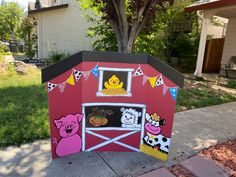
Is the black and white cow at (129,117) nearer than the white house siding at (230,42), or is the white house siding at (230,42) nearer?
the black and white cow at (129,117)

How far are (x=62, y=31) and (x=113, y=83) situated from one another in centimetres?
1111

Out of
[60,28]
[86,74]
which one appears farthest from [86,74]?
[60,28]

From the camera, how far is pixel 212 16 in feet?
26.8

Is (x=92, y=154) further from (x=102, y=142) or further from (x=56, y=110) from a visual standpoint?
(x=56, y=110)

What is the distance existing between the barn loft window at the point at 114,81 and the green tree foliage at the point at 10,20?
2976 centimetres

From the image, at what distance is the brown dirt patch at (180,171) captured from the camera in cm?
238

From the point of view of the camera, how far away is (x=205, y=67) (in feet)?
36.9

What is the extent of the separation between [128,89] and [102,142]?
0.78 meters

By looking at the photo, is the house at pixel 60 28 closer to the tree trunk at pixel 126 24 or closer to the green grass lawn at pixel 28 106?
the green grass lawn at pixel 28 106

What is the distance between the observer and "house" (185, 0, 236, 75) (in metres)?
7.47

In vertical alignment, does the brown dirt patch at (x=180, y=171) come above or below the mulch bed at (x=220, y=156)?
below

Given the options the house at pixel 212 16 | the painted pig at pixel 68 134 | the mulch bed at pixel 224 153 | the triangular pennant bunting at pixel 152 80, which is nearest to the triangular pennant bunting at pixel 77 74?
the painted pig at pixel 68 134

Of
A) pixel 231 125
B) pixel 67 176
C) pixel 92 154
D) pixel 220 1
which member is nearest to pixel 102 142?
pixel 92 154

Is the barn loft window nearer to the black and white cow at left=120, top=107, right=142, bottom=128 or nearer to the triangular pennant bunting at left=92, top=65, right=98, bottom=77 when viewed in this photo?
the triangular pennant bunting at left=92, top=65, right=98, bottom=77
